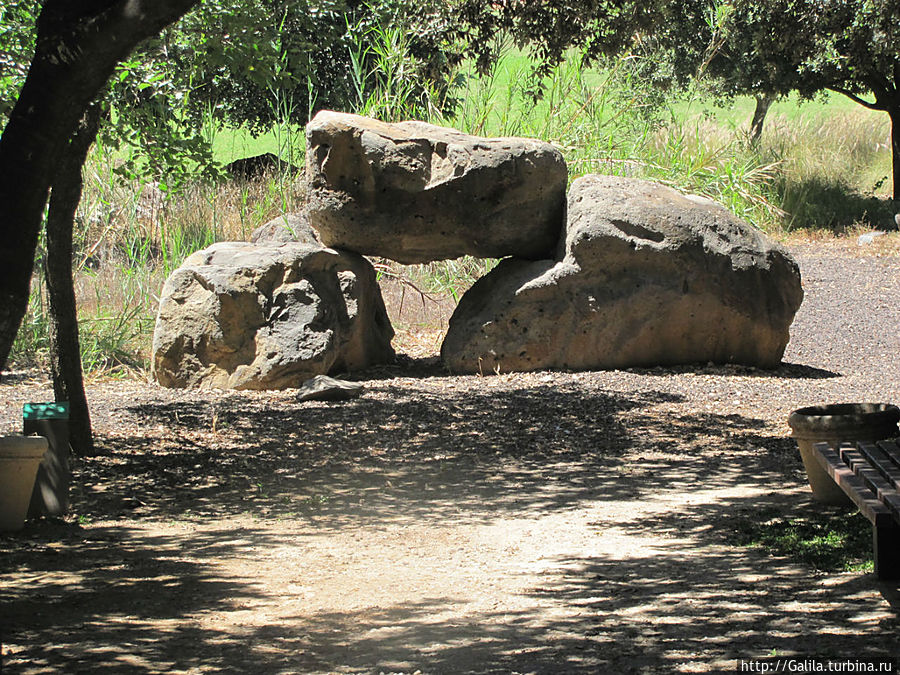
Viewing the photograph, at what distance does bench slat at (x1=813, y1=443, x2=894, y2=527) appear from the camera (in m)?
4.11

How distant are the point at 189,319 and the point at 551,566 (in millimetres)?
5174

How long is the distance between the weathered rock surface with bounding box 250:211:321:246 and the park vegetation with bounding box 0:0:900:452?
1.22 metres

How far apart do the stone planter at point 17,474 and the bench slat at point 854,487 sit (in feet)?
12.3

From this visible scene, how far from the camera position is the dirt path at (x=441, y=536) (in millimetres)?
3859

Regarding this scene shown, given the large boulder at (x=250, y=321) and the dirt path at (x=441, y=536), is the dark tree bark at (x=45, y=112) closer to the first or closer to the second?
the dirt path at (x=441, y=536)

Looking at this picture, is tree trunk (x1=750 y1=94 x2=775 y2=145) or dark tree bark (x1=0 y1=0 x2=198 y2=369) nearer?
dark tree bark (x1=0 y1=0 x2=198 y2=369)

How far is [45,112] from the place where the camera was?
3330 mm

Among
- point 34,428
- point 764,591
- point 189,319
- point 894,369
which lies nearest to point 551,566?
point 764,591

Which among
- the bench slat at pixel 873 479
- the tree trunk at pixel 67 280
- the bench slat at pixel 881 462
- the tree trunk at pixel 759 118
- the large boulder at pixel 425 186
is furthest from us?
the tree trunk at pixel 759 118

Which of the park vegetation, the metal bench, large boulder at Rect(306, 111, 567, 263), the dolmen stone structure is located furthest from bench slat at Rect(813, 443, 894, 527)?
large boulder at Rect(306, 111, 567, 263)

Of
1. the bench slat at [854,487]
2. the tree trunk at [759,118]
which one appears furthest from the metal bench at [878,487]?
the tree trunk at [759,118]

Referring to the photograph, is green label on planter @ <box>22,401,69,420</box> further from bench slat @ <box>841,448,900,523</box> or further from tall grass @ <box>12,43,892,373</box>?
tall grass @ <box>12,43,892,373</box>

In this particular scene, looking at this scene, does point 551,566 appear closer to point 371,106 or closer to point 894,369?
point 894,369

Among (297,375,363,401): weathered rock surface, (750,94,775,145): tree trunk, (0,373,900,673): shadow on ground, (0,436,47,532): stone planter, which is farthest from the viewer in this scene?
(750,94,775,145): tree trunk
